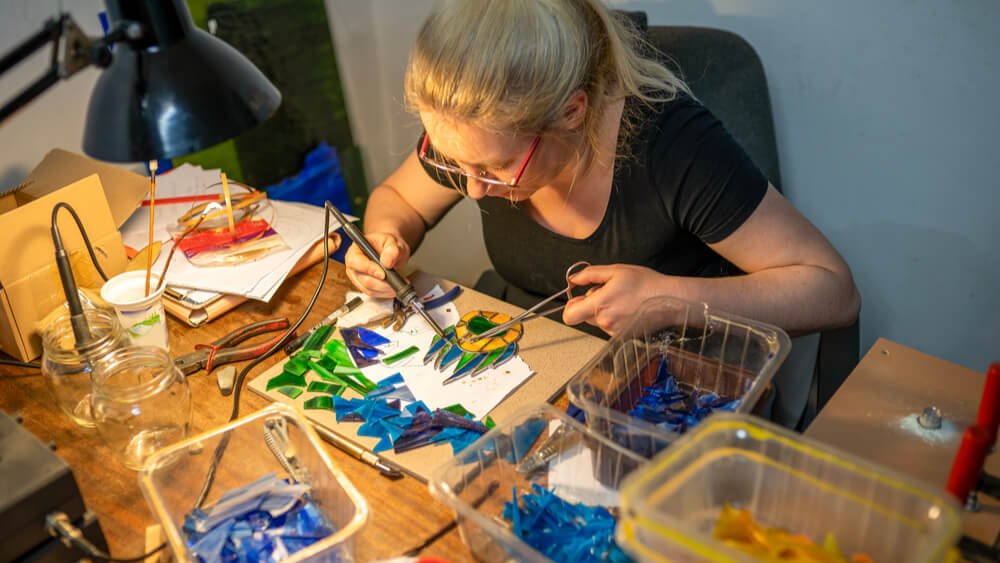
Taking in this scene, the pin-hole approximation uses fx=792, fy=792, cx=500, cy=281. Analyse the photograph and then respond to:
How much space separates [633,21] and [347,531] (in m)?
0.99

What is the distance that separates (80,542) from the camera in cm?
87

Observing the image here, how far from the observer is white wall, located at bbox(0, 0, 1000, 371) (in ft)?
4.91

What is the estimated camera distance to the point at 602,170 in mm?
1363

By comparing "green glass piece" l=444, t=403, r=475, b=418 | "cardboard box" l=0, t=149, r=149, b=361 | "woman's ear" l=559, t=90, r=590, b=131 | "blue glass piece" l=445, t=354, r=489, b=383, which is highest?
"woman's ear" l=559, t=90, r=590, b=131

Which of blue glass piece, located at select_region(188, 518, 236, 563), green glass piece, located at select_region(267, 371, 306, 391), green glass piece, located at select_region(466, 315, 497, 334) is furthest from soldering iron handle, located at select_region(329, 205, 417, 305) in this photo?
blue glass piece, located at select_region(188, 518, 236, 563)

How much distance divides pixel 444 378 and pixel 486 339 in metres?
0.10

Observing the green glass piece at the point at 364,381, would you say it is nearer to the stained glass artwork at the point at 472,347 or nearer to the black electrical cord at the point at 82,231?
the stained glass artwork at the point at 472,347

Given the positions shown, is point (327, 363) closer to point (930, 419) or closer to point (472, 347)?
point (472, 347)

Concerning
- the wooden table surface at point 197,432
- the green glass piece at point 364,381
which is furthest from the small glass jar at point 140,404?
the green glass piece at point 364,381

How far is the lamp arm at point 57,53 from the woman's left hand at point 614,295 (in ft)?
2.26

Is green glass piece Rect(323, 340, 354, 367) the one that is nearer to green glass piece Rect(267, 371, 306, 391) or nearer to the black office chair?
green glass piece Rect(267, 371, 306, 391)

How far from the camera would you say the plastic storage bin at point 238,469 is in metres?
0.90

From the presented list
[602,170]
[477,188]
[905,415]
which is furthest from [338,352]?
[905,415]

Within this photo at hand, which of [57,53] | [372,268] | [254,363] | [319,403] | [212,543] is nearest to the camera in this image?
[57,53]
